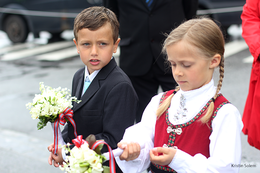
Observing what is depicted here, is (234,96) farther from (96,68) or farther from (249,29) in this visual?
(96,68)

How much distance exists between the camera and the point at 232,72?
6.57m

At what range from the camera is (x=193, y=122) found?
5.34ft

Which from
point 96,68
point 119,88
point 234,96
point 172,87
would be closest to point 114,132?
point 119,88

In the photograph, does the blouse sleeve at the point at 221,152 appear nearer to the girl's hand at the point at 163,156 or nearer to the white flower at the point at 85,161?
the girl's hand at the point at 163,156

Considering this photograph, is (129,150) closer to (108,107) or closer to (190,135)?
(190,135)

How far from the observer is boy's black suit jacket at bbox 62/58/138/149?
197 cm

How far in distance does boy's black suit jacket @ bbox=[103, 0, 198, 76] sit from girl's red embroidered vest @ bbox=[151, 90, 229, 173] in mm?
1211

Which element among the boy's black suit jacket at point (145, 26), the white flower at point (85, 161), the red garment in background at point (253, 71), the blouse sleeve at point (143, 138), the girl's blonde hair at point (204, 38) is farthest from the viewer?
the boy's black suit jacket at point (145, 26)

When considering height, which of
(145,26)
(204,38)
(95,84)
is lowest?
(95,84)

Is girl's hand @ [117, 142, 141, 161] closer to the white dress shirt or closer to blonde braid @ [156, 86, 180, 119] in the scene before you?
the white dress shirt

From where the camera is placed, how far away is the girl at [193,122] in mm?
1520

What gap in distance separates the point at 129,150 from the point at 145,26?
162cm

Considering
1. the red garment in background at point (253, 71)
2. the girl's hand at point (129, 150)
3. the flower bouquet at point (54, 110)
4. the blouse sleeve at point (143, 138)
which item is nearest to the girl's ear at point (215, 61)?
the blouse sleeve at point (143, 138)

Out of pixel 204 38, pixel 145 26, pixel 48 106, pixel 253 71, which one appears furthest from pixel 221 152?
pixel 145 26
